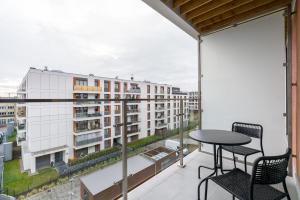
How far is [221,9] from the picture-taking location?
7.65 ft

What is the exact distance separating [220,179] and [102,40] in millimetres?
7715

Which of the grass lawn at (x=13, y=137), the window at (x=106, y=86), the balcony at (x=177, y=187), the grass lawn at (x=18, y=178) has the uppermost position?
the window at (x=106, y=86)

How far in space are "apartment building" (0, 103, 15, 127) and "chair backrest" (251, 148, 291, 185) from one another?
1546 millimetres

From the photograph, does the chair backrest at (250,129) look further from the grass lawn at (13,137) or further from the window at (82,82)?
the window at (82,82)

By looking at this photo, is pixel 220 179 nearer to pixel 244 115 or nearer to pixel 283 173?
pixel 283 173

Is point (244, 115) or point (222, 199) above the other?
point (244, 115)

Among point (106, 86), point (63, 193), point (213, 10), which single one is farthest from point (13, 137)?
point (106, 86)

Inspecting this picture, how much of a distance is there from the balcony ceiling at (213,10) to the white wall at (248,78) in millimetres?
139

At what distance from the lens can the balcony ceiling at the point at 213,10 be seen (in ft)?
7.04

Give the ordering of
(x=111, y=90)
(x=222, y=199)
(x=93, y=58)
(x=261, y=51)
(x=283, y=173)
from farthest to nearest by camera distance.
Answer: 1. (x=111, y=90)
2. (x=93, y=58)
3. (x=261, y=51)
4. (x=222, y=199)
5. (x=283, y=173)

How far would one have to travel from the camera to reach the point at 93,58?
10.4 m

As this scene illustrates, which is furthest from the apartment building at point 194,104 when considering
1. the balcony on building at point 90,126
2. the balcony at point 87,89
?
the balcony at point 87,89

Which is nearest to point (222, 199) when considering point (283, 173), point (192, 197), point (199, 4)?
point (192, 197)

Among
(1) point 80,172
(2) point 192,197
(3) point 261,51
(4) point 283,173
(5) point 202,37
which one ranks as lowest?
(2) point 192,197
